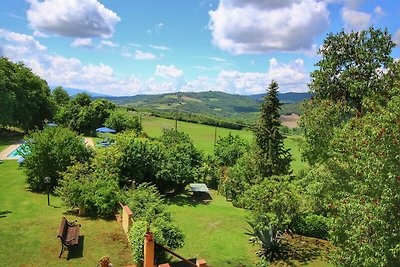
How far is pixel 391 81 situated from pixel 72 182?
17718 mm

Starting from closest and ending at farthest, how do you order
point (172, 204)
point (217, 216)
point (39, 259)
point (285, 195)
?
1. point (39, 259)
2. point (285, 195)
3. point (217, 216)
4. point (172, 204)

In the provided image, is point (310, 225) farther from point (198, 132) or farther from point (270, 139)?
point (198, 132)

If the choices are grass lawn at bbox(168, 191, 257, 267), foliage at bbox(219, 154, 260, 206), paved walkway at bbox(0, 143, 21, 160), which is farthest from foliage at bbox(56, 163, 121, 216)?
paved walkway at bbox(0, 143, 21, 160)

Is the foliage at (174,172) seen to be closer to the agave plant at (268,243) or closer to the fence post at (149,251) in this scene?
the agave plant at (268,243)

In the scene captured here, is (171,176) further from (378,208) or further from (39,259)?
(378,208)

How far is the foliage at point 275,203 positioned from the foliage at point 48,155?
1305 cm

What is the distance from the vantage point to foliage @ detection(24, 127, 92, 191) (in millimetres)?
24078

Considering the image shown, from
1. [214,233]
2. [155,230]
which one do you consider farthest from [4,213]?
[214,233]

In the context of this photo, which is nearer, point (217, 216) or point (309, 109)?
point (309, 109)

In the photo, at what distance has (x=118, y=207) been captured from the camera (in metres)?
19.3

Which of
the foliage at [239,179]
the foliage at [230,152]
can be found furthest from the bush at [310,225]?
the foliage at [230,152]

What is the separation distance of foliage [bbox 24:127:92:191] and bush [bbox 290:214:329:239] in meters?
15.7

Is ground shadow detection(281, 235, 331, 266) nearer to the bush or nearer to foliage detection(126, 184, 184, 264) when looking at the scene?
the bush

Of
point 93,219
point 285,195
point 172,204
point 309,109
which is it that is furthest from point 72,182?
point 309,109
